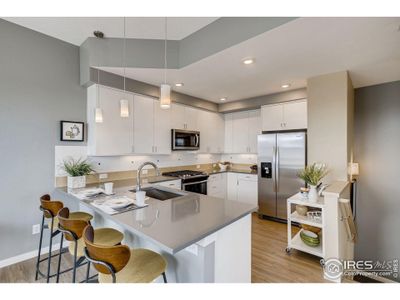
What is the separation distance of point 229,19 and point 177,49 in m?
0.89

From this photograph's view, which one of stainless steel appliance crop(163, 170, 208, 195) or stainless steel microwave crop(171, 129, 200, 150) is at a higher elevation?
stainless steel microwave crop(171, 129, 200, 150)

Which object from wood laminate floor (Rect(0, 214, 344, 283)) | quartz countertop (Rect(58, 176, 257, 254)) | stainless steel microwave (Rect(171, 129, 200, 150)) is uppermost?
stainless steel microwave (Rect(171, 129, 200, 150))

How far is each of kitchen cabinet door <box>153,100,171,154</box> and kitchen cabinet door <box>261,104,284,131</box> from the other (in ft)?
6.37

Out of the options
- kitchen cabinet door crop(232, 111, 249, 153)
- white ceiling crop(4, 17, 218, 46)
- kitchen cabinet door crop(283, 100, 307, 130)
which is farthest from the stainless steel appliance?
white ceiling crop(4, 17, 218, 46)

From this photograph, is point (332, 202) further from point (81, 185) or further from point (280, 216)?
point (81, 185)

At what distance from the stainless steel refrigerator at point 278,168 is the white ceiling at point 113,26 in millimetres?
2360

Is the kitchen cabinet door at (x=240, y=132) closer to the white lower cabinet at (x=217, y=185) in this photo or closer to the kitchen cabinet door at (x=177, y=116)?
the white lower cabinet at (x=217, y=185)

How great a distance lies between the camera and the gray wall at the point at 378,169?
10.6ft

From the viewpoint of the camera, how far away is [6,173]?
2.38m

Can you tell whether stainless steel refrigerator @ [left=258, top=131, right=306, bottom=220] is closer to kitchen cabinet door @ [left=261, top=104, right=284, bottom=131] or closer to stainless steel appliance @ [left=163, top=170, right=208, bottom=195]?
kitchen cabinet door @ [left=261, top=104, right=284, bottom=131]

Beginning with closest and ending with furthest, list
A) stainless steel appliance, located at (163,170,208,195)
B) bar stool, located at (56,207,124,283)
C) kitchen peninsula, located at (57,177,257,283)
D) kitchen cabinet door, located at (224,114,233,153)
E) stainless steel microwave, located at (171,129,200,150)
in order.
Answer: kitchen peninsula, located at (57,177,257,283), bar stool, located at (56,207,124,283), stainless steel appliance, located at (163,170,208,195), stainless steel microwave, located at (171,129,200,150), kitchen cabinet door, located at (224,114,233,153)

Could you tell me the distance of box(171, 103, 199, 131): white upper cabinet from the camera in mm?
3927
